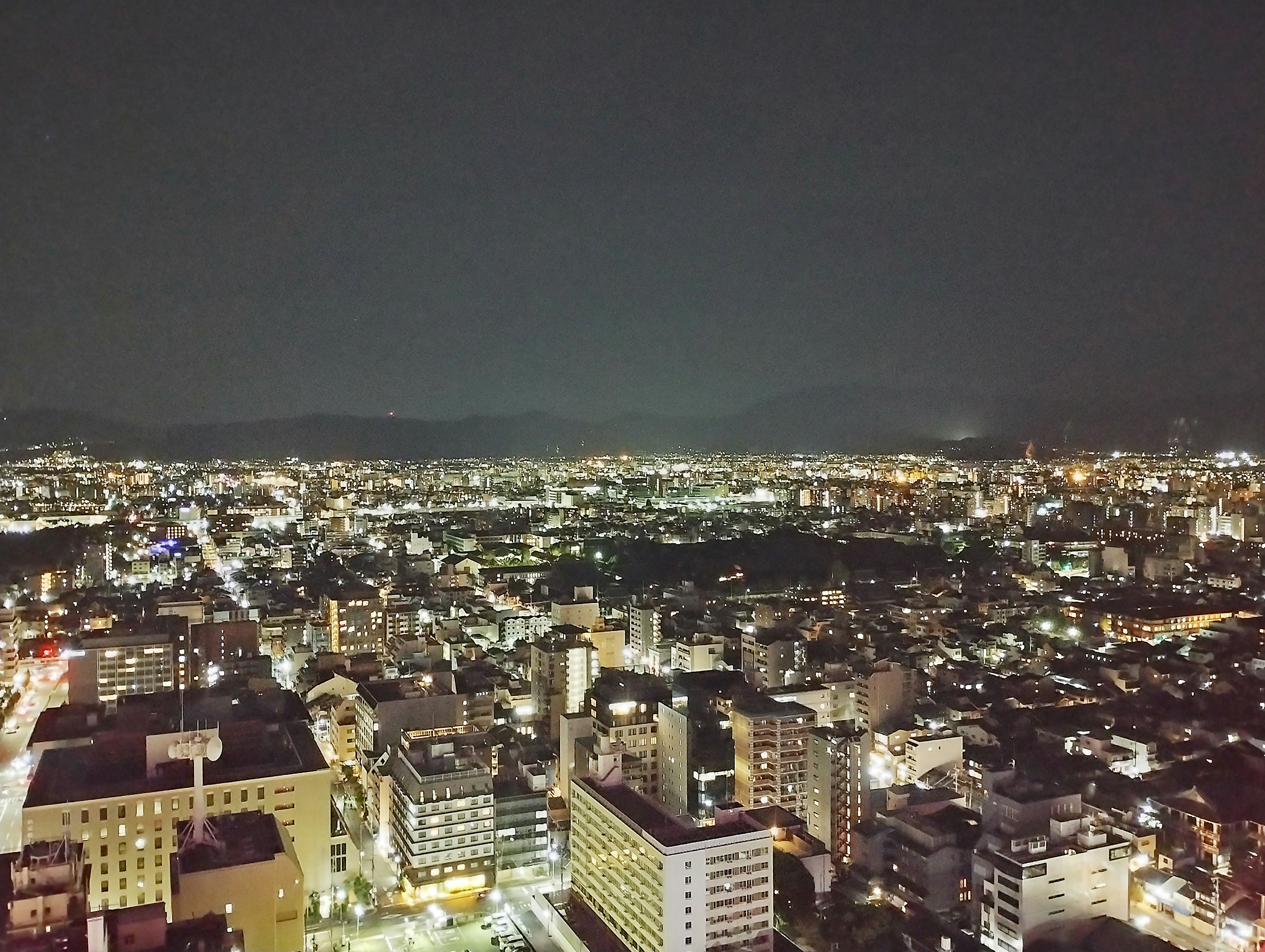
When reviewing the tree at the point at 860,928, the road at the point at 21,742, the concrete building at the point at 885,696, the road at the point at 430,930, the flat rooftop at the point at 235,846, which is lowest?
the road at the point at 430,930

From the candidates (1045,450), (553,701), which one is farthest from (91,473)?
(1045,450)

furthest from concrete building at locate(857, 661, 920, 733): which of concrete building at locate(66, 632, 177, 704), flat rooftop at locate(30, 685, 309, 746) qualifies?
concrete building at locate(66, 632, 177, 704)

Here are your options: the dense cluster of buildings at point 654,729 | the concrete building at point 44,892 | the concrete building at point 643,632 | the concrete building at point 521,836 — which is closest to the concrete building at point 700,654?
the dense cluster of buildings at point 654,729

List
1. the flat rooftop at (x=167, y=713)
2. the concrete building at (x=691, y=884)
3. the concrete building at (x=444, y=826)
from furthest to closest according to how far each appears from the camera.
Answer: the flat rooftop at (x=167, y=713) → the concrete building at (x=444, y=826) → the concrete building at (x=691, y=884)

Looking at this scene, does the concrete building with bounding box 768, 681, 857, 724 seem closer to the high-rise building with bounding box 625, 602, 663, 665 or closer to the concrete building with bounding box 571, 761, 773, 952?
the high-rise building with bounding box 625, 602, 663, 665

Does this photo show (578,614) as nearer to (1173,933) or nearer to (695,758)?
(695,758)

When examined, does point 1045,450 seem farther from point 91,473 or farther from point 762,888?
point 762,888

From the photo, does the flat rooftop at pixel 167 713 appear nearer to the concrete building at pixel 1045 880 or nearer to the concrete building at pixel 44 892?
the concrete building at pixel 44 892
